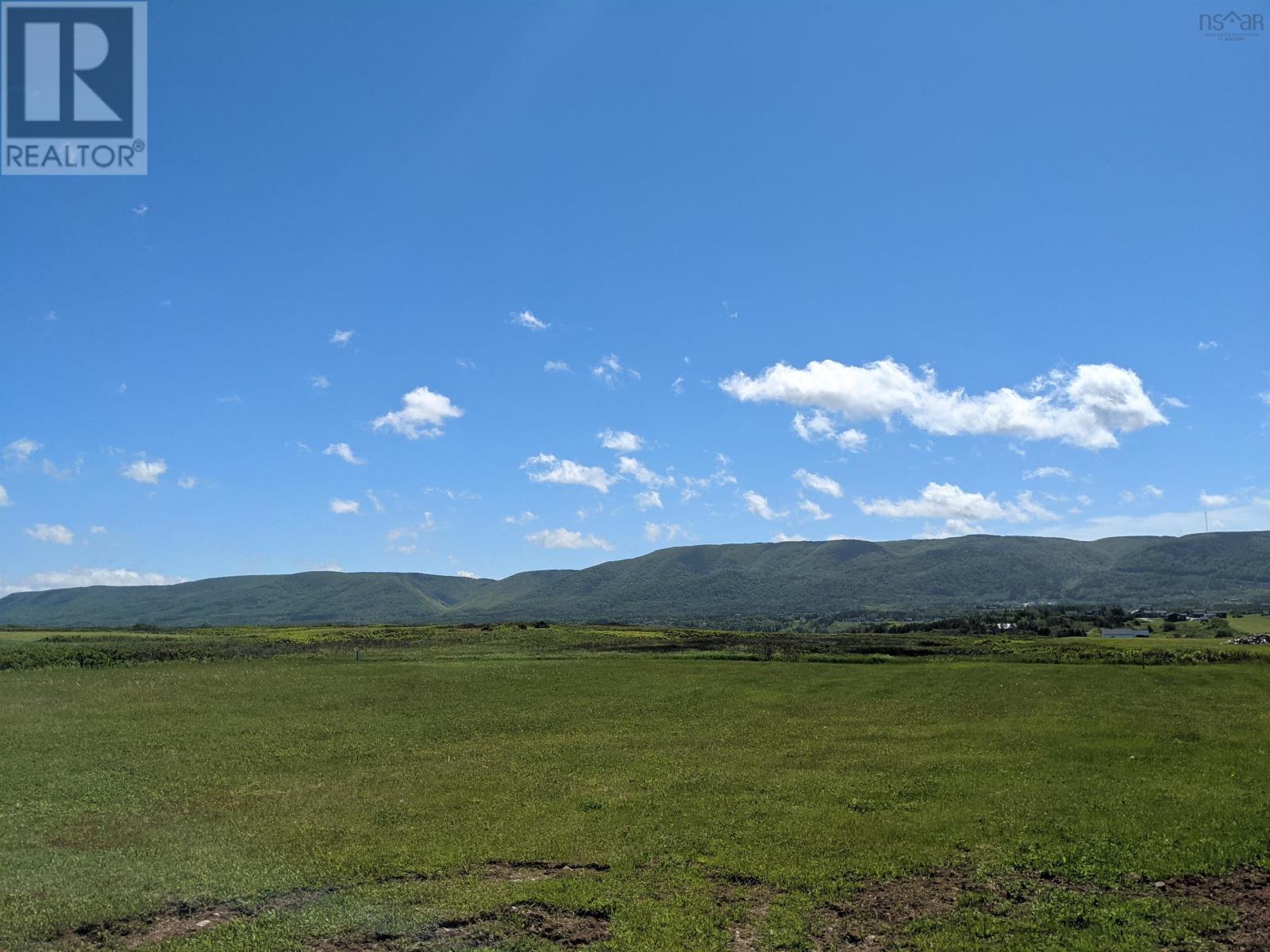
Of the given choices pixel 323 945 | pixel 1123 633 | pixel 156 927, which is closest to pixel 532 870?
pixel 323 945

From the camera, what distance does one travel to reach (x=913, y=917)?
1284 centimetres

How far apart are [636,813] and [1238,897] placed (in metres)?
12.0

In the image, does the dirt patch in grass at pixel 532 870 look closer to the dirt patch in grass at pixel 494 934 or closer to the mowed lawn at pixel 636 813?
the mowed lawn at pixel 636 813

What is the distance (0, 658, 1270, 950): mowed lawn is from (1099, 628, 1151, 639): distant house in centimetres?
9383

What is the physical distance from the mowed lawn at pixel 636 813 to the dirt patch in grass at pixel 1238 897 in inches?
10.9

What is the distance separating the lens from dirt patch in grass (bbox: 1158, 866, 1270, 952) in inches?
465

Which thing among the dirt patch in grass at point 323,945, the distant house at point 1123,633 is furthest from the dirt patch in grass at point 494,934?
the distant house at point 1123,633

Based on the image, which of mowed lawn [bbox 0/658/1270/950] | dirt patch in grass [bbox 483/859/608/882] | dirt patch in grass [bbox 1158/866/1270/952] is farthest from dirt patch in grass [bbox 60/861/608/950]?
dirt patch in grass [bbox 1158/866/1270/952]

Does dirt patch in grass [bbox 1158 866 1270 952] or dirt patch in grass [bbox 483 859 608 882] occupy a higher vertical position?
dirt patch in grass [bbox 483 859 608 882]

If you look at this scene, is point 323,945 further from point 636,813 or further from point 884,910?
point 884,910

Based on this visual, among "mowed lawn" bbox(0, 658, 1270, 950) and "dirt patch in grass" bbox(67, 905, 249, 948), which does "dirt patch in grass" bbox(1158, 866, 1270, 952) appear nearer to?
"mowed lawn" bbox(0, 658, 1270, 950)

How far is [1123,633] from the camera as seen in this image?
12612 cm

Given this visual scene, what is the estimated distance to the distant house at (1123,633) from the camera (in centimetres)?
11888

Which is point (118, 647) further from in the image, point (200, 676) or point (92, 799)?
point (92, 799)
